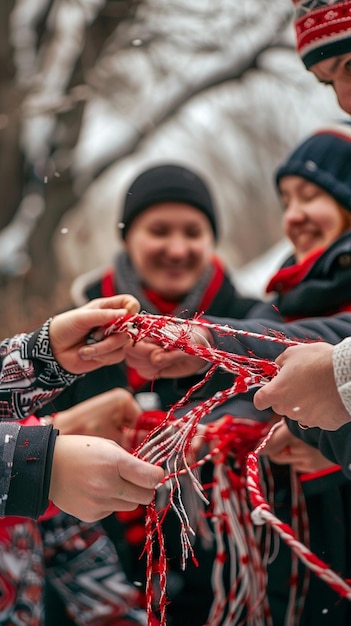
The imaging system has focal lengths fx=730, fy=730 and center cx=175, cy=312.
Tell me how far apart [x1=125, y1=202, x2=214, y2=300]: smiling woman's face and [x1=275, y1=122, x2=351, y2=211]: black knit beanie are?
0.18m

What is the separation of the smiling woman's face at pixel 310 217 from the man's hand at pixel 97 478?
440 mm

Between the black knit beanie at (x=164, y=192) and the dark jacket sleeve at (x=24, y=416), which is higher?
the dark jacket sleeve at (x=24, y=416)

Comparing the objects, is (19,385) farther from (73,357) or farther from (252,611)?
(252,611)

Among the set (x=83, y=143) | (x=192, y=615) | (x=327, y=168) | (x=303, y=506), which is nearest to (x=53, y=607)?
(x=192, y=615)

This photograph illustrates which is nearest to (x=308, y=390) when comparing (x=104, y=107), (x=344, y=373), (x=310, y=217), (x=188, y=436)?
(x=344, y=373)

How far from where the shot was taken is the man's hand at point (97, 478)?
1.92 feet

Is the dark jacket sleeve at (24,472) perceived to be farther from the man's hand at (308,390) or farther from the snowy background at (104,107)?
the snowy background at (104,107)

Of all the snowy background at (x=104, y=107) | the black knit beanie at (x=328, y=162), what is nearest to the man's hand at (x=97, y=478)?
the black knit beanie at (x=328, y=162)

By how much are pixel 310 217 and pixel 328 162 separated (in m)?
0.08

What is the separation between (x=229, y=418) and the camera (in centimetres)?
70

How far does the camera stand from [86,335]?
67 cm

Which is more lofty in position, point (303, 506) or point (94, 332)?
point (94, 332)

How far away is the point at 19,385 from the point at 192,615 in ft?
1.00

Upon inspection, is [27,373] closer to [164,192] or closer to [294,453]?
[294,453]
